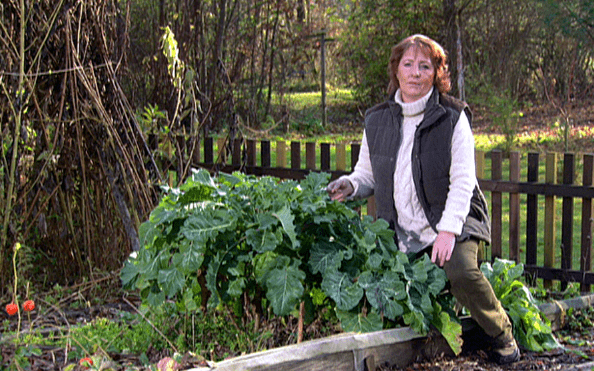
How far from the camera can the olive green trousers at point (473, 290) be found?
3523 millimetres

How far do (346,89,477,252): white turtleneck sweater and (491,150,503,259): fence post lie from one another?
195cm

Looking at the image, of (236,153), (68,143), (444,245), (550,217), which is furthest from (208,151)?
(444,245)

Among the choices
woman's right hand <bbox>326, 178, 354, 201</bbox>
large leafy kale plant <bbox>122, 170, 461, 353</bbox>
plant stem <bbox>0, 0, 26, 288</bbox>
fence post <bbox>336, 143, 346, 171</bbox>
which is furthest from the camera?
fence post <bbox>336, 143, 346, 171</bbox>

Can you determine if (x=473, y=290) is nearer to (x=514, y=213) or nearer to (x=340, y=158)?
(x=514, y=213)

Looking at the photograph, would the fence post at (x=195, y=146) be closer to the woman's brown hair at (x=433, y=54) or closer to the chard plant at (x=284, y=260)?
the chard plant at (x=284, y=260)

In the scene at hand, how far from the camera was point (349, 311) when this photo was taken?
347 centimetres

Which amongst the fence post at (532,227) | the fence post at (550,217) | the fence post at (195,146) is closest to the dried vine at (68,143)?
the fence post at (195,146)

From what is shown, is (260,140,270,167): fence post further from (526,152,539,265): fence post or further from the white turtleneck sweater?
the white turtleneck sweater

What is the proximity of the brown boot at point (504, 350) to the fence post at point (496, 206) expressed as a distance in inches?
77.2

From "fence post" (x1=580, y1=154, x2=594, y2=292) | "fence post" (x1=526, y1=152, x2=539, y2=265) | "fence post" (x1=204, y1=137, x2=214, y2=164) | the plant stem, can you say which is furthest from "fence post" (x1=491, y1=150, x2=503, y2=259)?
the plant stem

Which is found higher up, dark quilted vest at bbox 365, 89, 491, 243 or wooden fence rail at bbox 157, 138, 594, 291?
dark quilted vest at bbox 365, 89, 491, 243

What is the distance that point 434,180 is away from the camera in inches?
141

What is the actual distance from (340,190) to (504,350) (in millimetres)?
1131

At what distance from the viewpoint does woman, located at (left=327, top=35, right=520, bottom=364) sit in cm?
352
